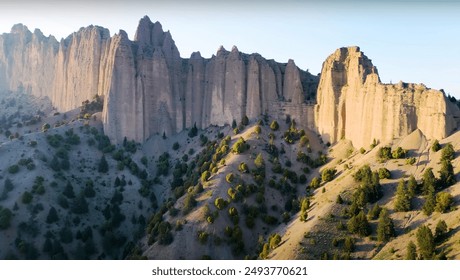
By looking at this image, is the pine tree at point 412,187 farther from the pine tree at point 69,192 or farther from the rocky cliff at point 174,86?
the pine tree at point 69,192

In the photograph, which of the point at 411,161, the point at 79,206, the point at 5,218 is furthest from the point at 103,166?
the point at 411,161

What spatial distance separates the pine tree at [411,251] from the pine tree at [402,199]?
22.7 feet

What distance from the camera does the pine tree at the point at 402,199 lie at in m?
49.8

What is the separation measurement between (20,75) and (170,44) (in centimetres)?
5758

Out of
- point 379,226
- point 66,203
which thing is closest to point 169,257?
point 66,203

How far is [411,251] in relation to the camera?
42.5 m

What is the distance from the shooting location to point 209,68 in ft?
281

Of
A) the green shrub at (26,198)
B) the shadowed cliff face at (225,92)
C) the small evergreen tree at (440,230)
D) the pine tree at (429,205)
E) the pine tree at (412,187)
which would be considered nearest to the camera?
the small evergreen tree at (440,230)

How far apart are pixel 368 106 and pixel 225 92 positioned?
24501 mm

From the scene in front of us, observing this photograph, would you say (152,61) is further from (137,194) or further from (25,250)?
(25,250)

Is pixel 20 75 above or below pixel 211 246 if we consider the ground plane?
above

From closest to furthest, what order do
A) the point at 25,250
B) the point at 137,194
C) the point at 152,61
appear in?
the point at 25,250 → the point at 137,194 → the point at 152,61

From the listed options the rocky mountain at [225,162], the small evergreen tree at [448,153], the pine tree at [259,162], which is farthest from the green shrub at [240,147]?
the small evergreen tree at [448,153]

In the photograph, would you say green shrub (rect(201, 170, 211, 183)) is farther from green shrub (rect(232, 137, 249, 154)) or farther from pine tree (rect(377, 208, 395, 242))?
pine tree (rect(377, 208, 395, 242))
